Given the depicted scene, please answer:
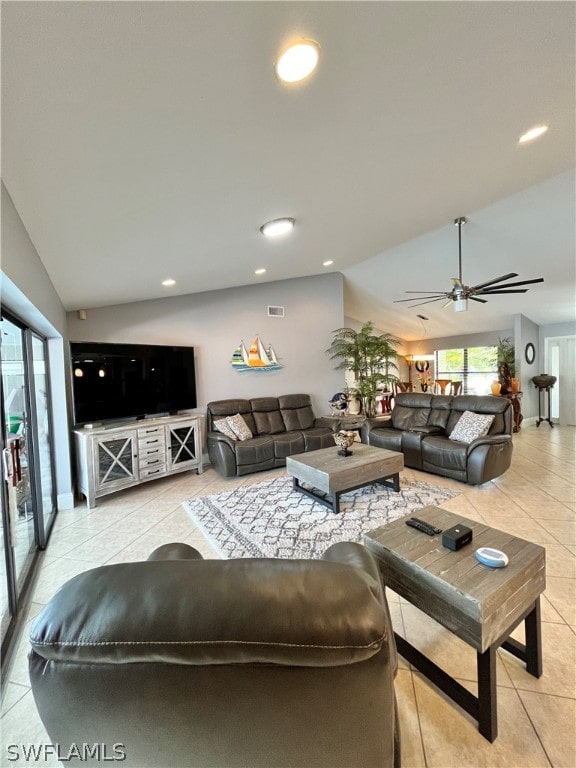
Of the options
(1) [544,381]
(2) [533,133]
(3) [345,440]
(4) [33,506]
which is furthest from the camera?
(1) [544,381]

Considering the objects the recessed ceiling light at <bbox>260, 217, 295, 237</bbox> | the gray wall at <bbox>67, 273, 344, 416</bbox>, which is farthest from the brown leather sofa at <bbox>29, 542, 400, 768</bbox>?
the gray wall at <bbox>67, 273, 344, 416</bbox>

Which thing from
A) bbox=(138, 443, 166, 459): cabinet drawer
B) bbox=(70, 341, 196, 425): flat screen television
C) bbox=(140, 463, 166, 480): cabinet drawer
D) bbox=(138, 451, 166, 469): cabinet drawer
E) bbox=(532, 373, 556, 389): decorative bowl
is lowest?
bbox=(140, 463, 166, 480): cabinet drawer

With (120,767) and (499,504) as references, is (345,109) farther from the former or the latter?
(499,504)

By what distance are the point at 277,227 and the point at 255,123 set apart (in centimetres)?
131

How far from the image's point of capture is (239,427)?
4602 millimetres

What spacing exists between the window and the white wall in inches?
347

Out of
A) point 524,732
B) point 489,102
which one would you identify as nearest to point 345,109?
point 489,102

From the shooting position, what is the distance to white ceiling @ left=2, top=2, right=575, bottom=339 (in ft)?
3.54

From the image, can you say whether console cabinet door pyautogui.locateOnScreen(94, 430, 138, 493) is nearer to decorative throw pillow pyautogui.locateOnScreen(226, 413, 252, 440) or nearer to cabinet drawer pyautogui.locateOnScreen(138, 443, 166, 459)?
cabinet drawer pyautogui.locateOnScreen(138, 443, 166, 459)

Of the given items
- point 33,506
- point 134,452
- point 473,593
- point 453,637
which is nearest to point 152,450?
point 134,452

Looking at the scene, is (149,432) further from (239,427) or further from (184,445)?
(239,427)

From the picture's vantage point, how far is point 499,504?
319 centimetres

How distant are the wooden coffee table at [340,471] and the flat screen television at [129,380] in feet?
6.59

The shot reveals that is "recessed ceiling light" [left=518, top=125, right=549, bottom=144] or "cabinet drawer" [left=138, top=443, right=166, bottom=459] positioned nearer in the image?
"recessed ceiling light" [left=518, top=125, right=549, bottom=144]
